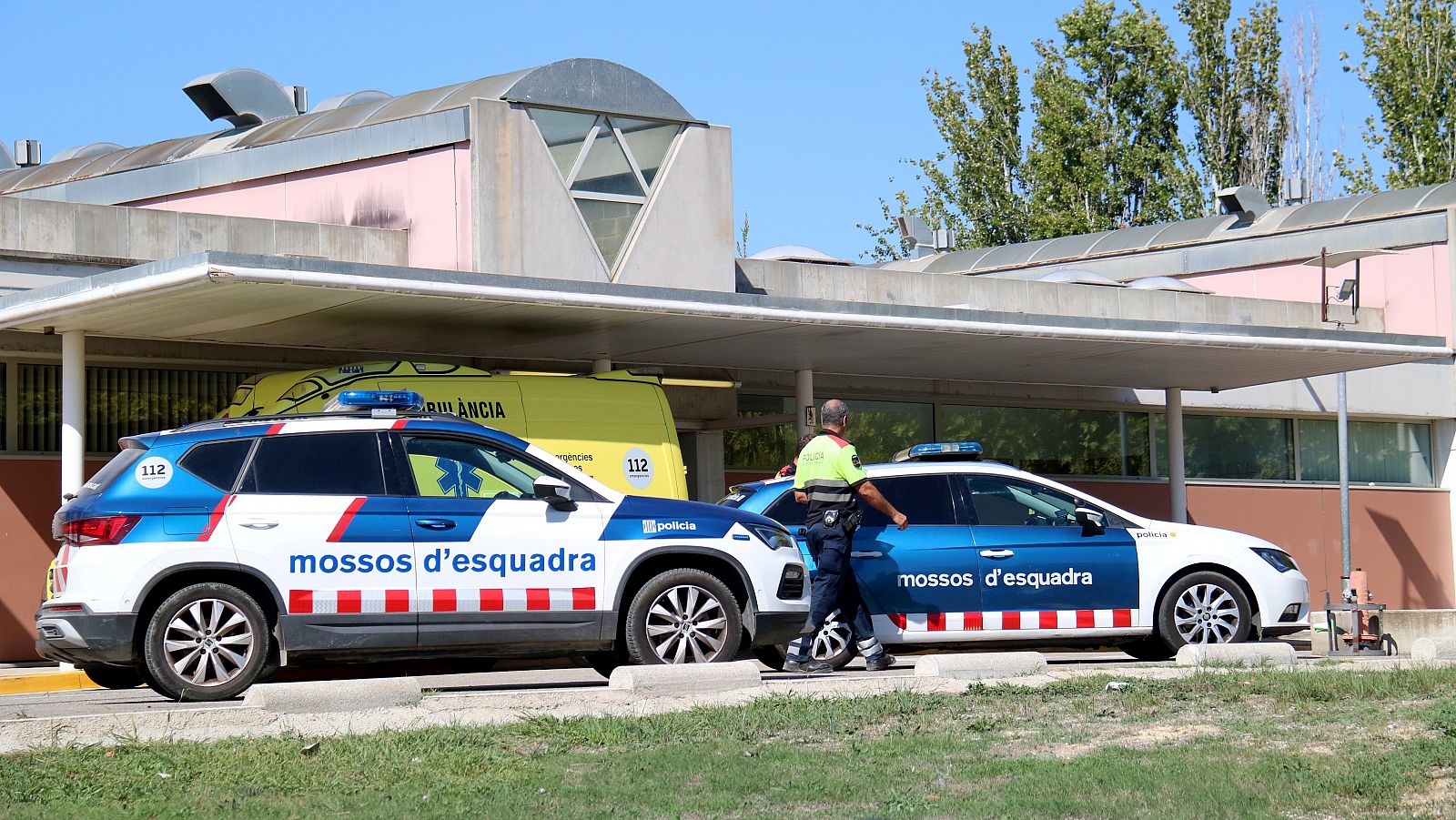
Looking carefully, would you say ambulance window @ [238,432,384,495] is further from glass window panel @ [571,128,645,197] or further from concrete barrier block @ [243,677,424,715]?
glass window panel @ [571,128,645,197]

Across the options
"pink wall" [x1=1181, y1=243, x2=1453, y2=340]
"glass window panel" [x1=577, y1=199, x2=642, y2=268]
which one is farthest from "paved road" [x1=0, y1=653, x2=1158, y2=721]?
"pink wall" [x1=1181, y1=243, x2=1453, y2=340]

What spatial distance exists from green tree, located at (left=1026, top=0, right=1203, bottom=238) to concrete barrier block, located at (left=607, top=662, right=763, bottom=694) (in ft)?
133

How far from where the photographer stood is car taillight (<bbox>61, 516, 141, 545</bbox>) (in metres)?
9.56

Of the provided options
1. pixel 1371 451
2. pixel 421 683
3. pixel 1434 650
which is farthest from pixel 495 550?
pixel 1371 451

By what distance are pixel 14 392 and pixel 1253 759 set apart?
12130mm

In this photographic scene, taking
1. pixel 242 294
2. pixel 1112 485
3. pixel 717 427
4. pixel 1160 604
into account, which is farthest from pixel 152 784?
pixel 1112 485

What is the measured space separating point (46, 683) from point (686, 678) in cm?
633

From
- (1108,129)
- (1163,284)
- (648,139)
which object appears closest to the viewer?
(648,139)

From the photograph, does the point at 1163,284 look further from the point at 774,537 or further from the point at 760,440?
the point at 774,537

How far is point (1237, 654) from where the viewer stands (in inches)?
441

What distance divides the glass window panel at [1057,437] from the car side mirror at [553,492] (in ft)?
38.3

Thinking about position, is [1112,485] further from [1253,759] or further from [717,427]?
[1253,759]

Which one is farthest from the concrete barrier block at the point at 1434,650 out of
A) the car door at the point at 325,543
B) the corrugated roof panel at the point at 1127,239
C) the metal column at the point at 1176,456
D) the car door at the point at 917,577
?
the corrugated roof panel at the point at 1127,239

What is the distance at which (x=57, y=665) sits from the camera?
585 inches
